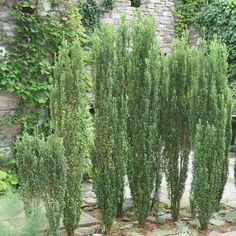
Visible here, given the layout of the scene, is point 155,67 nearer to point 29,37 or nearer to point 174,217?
point 174,217

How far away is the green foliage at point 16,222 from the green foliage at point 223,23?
6723 millimetres

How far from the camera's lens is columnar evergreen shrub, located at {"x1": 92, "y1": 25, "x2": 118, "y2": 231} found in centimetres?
401

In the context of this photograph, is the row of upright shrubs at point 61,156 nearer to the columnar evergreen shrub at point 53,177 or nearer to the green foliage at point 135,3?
the columnar evergreen shrub at point 53,177

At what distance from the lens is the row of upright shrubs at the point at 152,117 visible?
4.08 metres

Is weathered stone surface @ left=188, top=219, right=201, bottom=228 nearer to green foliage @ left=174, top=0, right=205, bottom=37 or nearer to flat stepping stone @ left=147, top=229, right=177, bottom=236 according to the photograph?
flat stepping stone @ left=147, top=229, right=177, bottom=236

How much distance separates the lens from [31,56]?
5574 millimetres

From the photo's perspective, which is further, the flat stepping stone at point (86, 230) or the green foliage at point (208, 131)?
the green foliage at point (208, 131)

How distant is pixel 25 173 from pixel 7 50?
8.15 ft

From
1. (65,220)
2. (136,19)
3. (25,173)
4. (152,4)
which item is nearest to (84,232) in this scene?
(65,220)

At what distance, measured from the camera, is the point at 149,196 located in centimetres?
430

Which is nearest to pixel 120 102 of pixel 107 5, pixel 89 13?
pixel 89 13

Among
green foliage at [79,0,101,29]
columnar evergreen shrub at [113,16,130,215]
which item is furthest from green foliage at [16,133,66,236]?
green foliage at [79,0,101,29]

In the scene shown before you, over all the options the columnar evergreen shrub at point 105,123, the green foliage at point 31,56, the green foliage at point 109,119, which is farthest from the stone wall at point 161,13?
the columnar evergreen shrub at point 105,123

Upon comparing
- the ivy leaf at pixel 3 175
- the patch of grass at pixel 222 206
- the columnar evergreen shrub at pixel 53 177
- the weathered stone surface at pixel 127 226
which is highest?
the columnar evergreen shrub at pixel 53 177
